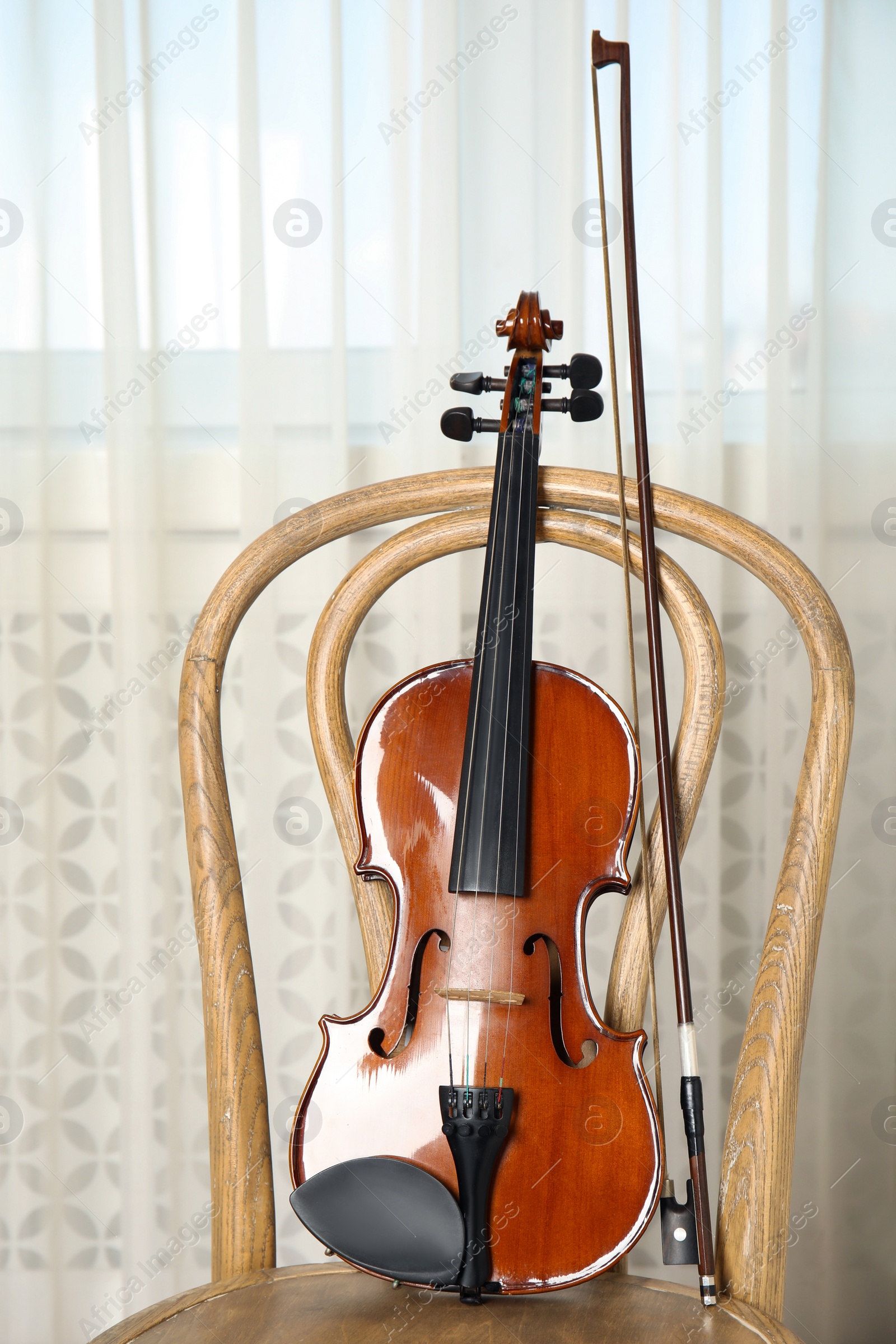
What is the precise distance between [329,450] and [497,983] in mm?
859

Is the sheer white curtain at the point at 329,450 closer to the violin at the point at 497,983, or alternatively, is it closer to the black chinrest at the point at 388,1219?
the violin at the point at 497,983

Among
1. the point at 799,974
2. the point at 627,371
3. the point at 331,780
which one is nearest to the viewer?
the point at 799,974

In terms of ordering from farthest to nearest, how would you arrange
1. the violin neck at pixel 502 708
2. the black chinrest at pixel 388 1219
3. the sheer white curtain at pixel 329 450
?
1. the sheer white curtain at pixel 329 450
2. the violin neck at pixel 502 708
3. the black chinrest at pixel 388 1219

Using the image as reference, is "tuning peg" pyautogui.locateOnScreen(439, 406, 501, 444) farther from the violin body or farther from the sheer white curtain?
the sheer white curtain

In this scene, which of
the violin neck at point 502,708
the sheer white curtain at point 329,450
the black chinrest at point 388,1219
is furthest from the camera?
the sheer white curtain at point 329,450

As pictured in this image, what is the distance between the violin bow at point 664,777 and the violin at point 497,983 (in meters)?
0.03

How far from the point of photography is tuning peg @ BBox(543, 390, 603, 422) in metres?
0.79

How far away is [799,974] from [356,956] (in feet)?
2.60

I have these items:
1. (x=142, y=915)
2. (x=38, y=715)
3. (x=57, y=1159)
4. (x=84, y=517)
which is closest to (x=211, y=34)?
(x=84, y=517)

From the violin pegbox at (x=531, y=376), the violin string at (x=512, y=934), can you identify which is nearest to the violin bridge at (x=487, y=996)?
the violin string at (x=512, y=934)

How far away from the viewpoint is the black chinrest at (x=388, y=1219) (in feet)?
2.07

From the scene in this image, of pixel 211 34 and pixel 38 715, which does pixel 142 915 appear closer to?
pixel 38 715

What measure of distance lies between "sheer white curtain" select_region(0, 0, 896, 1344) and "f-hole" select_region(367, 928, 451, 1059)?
66cm

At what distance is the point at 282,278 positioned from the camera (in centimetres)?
136
